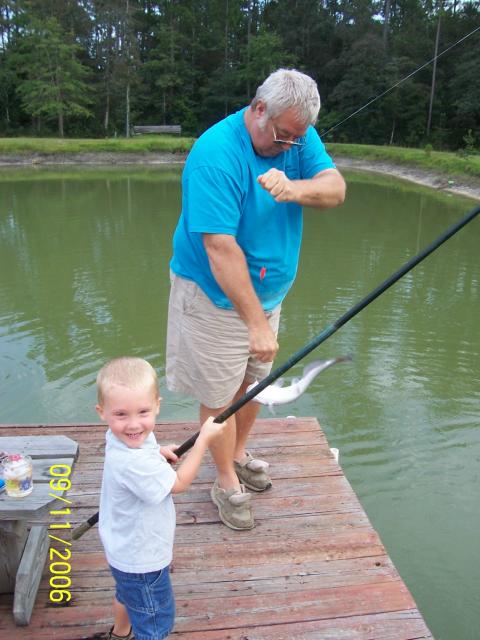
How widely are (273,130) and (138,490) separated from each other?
1.25 meters

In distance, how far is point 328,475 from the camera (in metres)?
2.90

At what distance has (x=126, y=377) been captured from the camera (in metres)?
1.51

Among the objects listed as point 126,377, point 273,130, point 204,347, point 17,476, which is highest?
point 273,130

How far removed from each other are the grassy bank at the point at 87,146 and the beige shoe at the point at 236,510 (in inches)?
1133

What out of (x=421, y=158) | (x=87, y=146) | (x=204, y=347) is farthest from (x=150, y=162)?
(x=204, y=347)

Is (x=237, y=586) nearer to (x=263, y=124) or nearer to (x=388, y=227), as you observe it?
(x=263, y=124)

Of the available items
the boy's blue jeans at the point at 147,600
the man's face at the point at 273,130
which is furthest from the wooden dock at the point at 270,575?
the man's face at the point at 273,130

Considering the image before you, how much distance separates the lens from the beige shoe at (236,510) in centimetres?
248

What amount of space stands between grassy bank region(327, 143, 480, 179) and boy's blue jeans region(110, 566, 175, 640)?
68.8ft

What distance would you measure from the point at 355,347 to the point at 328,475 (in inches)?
140

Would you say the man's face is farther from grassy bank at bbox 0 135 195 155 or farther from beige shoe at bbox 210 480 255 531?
grassy bank at bbox 0 135 195 155

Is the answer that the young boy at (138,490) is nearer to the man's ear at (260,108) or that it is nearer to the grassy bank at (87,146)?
the man's ear at (260,108)

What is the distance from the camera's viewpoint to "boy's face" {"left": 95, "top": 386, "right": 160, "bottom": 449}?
150 cm

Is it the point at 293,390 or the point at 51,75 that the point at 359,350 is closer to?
the point at 293,390
